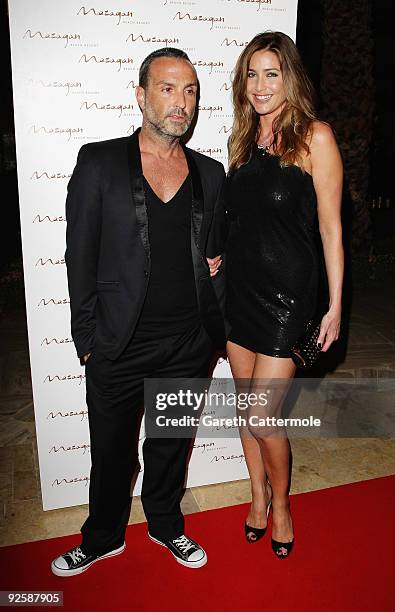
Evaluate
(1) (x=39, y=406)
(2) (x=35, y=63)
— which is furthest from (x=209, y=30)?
(1) (x=39, y=406)

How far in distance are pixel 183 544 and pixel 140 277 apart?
144 cm

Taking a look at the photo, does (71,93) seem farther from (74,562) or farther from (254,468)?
(74,562)

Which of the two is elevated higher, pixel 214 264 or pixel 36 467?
pixel 214 264

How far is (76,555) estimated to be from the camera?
9.59ft

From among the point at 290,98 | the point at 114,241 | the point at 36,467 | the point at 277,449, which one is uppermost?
the point at 290,98

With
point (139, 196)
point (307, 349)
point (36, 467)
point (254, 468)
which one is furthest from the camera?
point (36, 467)

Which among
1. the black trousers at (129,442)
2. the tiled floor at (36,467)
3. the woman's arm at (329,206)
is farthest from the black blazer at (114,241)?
the tiled floor at (36,467)

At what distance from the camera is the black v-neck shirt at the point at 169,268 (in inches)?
102

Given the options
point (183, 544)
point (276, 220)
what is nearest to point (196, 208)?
point (276, 220)

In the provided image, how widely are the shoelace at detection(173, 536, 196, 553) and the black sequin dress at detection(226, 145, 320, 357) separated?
1.08m

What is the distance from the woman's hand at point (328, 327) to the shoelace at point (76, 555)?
5.22 feet

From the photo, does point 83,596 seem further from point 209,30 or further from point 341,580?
point 209,30

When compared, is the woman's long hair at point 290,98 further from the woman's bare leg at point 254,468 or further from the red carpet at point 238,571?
the red carpet at point 238,571

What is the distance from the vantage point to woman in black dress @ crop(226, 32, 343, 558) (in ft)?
8.73
